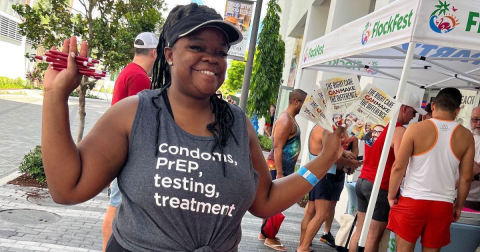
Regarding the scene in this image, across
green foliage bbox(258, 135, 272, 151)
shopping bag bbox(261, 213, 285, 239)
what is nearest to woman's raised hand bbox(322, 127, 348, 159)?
shopping bag bbox(261, 213, 285, 239)

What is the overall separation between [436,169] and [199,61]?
2.94m

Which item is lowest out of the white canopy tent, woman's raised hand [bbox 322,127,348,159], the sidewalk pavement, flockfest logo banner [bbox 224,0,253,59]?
the sidewalk pavement

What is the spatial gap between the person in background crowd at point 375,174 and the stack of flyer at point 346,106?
2.07m

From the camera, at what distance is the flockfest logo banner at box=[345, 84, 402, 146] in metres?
2.38

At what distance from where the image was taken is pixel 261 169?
208 cm

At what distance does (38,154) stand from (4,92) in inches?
785

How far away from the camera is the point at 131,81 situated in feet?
13.0

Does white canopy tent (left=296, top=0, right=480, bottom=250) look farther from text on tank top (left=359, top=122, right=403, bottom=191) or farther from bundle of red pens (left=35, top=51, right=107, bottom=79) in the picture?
bundle of red pens (left=35, top=51, right=107, bottom=79)

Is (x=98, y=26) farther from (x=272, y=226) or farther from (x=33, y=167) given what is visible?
(x=272, y=226)

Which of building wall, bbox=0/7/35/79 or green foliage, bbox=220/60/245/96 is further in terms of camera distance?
green foliage, bbox=220/60/245/96

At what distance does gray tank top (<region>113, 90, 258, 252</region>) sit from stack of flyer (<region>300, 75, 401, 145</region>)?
2.51ft

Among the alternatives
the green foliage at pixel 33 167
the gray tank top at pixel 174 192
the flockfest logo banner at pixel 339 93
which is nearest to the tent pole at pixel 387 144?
the flockfest logo banner at pixel 339 93

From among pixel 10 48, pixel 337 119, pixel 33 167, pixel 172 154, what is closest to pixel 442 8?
pixel 337 119

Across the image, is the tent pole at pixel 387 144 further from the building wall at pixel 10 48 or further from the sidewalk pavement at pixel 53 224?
the building wall at pixel 10 48
